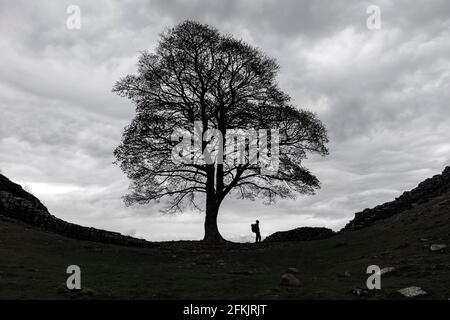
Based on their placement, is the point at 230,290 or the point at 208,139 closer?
the point at 230,290

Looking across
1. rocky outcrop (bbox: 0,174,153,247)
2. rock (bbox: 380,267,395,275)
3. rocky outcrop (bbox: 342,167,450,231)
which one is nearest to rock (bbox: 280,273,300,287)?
rock (bbox: 380,267,395,275)

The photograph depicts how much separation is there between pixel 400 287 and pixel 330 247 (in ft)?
42.3

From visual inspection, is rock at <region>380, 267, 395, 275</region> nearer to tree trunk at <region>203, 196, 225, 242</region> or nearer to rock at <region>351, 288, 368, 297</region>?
rock at <region>351, 288, 368, 297</region>

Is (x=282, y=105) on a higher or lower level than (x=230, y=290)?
higher

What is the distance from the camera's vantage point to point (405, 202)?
33281 millimetres

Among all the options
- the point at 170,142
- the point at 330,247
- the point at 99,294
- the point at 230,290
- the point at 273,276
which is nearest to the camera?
the point at 99,294

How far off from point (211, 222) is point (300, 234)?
6.25 metres

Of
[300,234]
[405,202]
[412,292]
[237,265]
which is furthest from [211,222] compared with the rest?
[412,292]

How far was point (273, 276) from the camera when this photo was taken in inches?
661

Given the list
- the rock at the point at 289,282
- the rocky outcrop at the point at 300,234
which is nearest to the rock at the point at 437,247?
the rock at the point at 289,282

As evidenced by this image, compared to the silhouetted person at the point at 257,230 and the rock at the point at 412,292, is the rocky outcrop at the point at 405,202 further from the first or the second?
the rock at the point at 412,292
